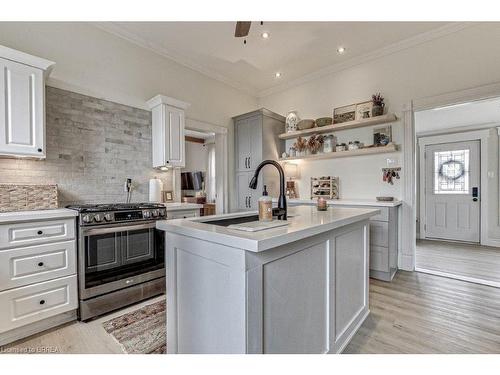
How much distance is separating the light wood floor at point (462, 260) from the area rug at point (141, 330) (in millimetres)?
3380

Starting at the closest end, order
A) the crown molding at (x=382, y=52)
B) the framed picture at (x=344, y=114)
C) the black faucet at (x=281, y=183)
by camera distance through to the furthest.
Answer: the black faucet at (x=281, y=183) < the crown molding at (x=382, y=52) < the framed picture at (x=344, y=114)

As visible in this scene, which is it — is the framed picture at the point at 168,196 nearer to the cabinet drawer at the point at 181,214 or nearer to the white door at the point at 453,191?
the cabinet drawer at the point at 181,214

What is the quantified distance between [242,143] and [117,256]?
2.72m

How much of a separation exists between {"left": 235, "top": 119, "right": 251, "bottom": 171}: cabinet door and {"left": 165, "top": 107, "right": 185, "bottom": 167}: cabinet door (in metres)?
1.30

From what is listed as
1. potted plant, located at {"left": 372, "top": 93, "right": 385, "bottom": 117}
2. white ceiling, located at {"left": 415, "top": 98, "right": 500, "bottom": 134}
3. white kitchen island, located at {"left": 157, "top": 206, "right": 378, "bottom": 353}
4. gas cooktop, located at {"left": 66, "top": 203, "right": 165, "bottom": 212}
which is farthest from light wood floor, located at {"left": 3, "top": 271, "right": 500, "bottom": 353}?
white ceiling, located at {"left": 415, "top": 98, "right": 500, "bottom": 134}

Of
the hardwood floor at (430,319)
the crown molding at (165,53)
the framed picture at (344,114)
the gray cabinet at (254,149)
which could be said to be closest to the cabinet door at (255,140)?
the gray cabinet at (254,149)

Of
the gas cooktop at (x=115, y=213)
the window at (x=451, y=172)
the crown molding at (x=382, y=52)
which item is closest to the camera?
the gas cooktop at (x=115, y=213)

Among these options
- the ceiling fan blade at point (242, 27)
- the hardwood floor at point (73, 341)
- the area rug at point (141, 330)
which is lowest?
the hardwood floor at point (73, 341)

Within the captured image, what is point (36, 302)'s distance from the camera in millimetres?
1944

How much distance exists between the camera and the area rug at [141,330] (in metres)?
1.78

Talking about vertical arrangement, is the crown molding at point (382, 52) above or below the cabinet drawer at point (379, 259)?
above
